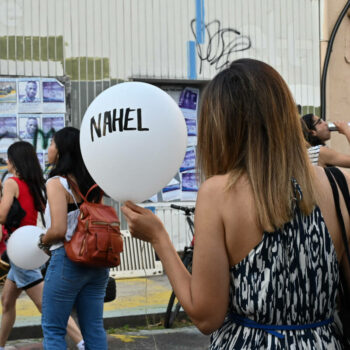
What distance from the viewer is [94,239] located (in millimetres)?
3934

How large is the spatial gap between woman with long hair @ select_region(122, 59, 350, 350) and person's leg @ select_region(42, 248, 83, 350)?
2.07 metres

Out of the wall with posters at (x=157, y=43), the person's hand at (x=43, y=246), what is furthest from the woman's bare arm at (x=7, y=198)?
the wall with posters at (x=157, y=43)

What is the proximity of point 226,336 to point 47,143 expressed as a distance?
762cm

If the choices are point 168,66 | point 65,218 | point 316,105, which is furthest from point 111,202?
point 65,218

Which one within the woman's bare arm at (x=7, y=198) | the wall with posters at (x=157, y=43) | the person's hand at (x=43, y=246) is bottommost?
the person's hand at (x=43, y=246)

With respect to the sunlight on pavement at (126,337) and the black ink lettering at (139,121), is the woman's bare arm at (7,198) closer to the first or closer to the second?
the sunlight on pavement at (126,337)

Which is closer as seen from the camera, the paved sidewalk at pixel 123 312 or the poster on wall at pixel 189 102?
the paved sidewalk at pixel 123 312

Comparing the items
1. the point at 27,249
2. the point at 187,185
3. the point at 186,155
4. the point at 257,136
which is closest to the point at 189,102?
the point at 186,155

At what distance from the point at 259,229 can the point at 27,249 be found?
319 centimetres

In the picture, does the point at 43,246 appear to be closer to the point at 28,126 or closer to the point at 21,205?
the point at 21,205

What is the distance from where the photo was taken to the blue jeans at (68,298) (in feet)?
13.0

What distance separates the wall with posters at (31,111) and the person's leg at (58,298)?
5372mm

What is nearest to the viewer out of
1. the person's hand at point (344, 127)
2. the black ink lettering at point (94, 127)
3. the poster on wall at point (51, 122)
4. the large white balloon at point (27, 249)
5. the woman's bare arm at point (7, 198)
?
the black ink lettering at point (94, 127)

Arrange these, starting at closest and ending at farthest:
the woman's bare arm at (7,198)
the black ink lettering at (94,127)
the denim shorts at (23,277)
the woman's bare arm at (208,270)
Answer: the woman's bare arm at (208,270) → the black ink lettering at (94,127) → the denim shorts at (23,277) → the woman's bare arm at (7,198)
